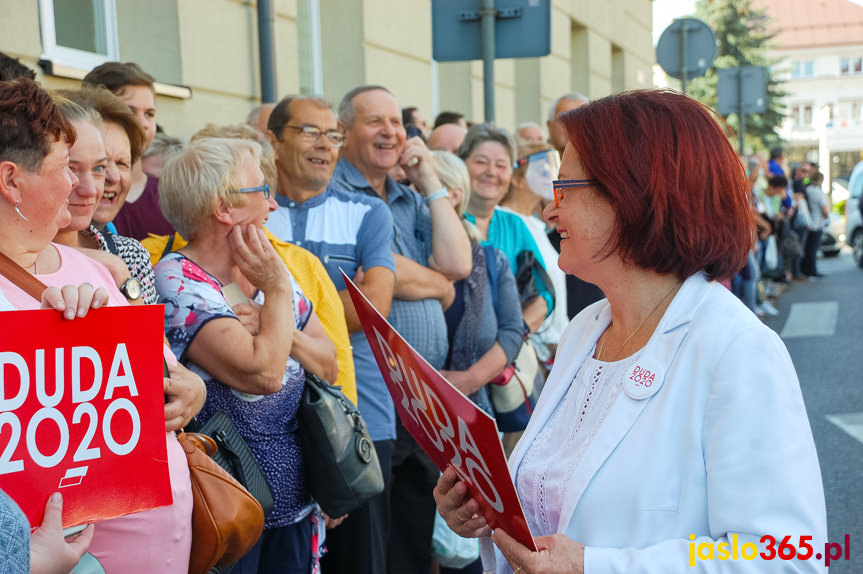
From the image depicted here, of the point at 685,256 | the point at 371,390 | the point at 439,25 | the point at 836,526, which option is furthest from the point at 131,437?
the point at 439,25

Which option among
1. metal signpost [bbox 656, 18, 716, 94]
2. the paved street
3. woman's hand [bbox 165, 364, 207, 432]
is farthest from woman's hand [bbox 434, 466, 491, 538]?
metal signpost [bbox 656, 18, 716, 94]

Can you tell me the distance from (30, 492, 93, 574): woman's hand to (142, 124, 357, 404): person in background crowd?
1584 millimetres

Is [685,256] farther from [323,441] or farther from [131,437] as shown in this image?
[323,441]

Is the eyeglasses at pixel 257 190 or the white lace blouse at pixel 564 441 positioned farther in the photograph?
the eyeglasses at pixel 257 190

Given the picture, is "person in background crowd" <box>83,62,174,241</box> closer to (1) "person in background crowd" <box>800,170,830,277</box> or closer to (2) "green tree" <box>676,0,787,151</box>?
(1) "person in background crowd" <box>800,170,830,277</box>

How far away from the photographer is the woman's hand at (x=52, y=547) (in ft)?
5.30

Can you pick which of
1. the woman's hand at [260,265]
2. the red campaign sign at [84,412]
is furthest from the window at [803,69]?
the red campaign sign at [84,412]

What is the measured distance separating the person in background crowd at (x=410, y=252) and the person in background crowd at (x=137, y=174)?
0.79 m

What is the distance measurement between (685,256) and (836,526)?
11.6 ft

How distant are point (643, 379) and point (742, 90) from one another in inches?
566

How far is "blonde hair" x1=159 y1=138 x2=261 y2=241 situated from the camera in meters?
2.89

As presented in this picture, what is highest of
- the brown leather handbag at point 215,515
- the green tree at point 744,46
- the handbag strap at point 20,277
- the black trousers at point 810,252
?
the green tree at point 744,46

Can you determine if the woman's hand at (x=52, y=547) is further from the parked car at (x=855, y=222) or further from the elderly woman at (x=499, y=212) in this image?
the parked car at (x=855, y=222)

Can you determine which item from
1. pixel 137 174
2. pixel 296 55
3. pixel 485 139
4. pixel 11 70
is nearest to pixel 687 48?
pixel 296 55
